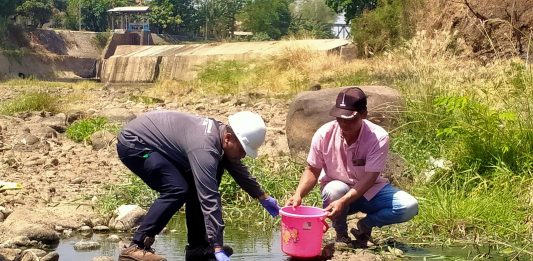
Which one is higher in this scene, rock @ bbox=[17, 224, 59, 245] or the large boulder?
the large boulder

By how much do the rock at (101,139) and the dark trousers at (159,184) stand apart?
625 cm

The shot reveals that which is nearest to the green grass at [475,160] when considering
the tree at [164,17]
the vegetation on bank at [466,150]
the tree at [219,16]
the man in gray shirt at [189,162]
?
the vegetation on bank at [466,150]

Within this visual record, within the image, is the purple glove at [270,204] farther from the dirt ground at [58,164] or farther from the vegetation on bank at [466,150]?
the dirt ground at [58,164]

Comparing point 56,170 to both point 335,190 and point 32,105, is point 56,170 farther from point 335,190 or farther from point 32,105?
point 32,105

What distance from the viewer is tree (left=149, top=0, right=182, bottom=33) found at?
8038 centimetres

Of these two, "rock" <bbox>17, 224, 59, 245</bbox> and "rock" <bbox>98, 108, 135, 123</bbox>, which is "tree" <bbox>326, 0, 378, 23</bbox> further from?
"rock" <bbox>17, 224, 59, 245</bbox>

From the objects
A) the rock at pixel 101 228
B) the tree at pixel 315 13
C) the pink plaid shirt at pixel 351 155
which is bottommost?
the tree at pixel 315 13

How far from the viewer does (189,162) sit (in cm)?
482

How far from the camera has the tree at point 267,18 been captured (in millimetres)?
79750

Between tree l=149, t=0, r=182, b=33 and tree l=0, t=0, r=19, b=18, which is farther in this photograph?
tree l=149, t=0, r=182, b=33

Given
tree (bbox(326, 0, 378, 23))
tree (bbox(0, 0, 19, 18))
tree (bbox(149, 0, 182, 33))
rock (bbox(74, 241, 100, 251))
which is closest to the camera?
rock (bbox(74, 241, 100, 251))

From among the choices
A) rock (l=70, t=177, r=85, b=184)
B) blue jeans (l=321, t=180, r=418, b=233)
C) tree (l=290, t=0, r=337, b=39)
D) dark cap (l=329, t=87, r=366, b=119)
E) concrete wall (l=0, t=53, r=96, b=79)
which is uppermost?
dark cap (l=329, t=87, r=366, b=119)

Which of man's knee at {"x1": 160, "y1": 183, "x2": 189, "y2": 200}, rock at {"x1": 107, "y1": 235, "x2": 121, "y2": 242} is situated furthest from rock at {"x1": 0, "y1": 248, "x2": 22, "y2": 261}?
man's knee at {"x1": 160, "y1": 183, "x2": 189, "y2": 200}

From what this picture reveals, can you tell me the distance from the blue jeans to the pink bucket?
19cm
